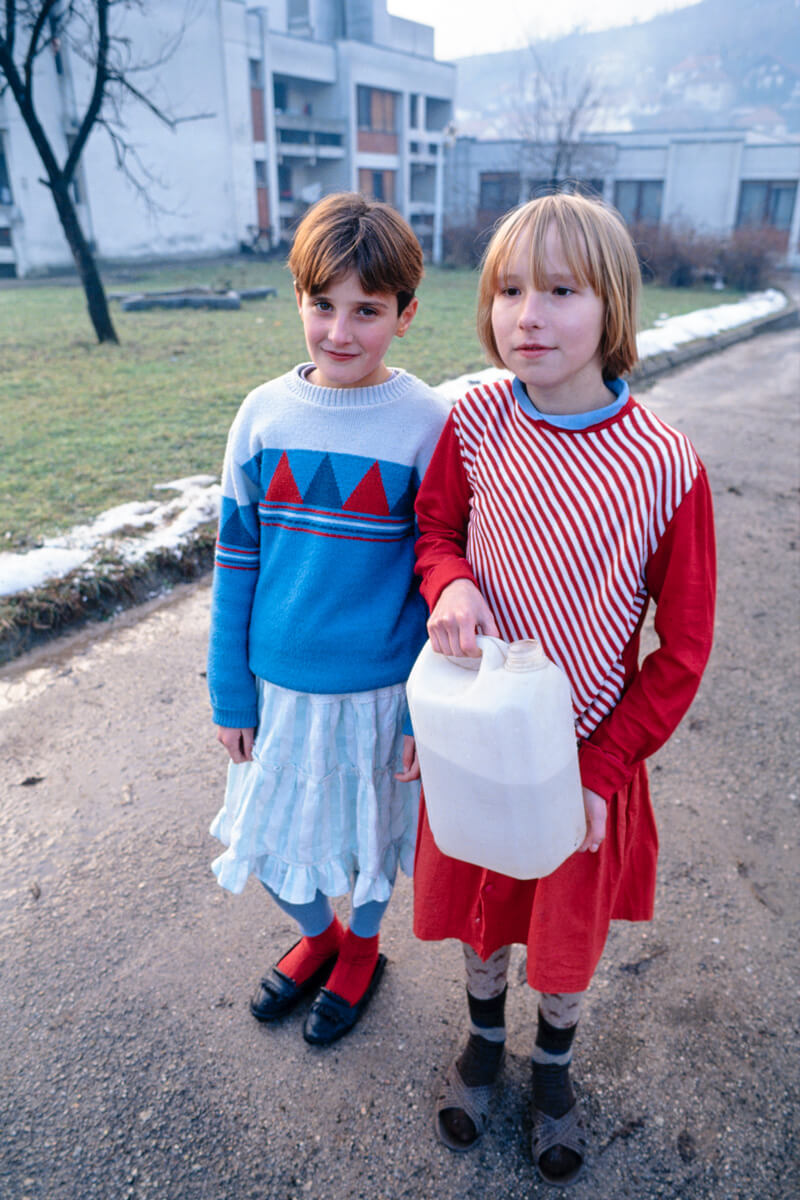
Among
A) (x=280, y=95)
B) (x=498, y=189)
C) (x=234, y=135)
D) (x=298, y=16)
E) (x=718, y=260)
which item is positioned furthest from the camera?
(x=298, y=16)

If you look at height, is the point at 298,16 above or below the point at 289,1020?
above

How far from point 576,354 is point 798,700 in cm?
264

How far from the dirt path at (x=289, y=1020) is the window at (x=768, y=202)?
1541 inches

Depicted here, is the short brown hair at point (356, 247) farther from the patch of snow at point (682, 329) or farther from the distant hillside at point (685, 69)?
the distant hillside at point (685, 69)

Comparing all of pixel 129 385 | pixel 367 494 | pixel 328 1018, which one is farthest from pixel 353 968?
pixel 129 385

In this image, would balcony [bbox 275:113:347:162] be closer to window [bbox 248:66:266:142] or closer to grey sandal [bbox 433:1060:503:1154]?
window [bbox 248:66:266:142]

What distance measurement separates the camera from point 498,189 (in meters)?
38.9

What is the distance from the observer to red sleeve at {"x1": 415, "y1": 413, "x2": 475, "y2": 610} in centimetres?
160

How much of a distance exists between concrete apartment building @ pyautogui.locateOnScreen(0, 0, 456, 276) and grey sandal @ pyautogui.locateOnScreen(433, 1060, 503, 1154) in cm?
2335

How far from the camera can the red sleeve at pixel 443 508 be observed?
1598 millimetres

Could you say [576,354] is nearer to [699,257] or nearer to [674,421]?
[674,421]

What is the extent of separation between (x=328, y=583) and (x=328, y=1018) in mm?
1079

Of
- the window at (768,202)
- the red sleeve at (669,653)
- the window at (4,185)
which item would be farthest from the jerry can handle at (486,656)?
the window at (768,202)

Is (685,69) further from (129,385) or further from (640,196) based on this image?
(129,385)
